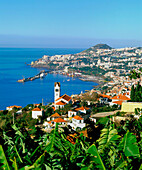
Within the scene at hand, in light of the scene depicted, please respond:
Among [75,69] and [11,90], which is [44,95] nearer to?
[11,90]

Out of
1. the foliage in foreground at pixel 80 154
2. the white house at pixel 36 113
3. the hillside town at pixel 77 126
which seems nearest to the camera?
the foliage in foreground at pixel 80 154

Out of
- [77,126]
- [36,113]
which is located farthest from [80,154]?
[36,113]

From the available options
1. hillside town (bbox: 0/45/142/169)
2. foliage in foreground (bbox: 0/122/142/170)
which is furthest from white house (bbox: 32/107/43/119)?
foliage in foreground (bbox: 0/122/142/170)

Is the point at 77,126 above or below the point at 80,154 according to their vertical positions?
below

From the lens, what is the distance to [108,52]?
80.6 metres

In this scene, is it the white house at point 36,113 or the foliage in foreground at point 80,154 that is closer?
the foliage in foreground at point 80,154

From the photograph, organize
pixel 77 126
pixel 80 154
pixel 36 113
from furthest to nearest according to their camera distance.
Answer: pixel 36 113 → pixel 77 126 → pixel 80 154

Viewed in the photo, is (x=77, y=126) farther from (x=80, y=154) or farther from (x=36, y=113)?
(x=80, y=154)

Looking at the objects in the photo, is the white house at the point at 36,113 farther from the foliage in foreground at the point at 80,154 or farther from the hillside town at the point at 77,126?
the foliage in foreground at the point at 80,154

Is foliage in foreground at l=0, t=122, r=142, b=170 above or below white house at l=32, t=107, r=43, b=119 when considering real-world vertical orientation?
above

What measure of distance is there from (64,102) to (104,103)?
2146 millimetres

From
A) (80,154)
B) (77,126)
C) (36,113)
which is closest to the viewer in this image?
(80,154)

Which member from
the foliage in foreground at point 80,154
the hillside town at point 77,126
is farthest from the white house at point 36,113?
the foliage in foreground at point 80,154

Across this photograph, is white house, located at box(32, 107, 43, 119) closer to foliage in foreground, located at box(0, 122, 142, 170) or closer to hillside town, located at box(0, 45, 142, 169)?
hillside town, located at box(0, 45, 142, 169)
